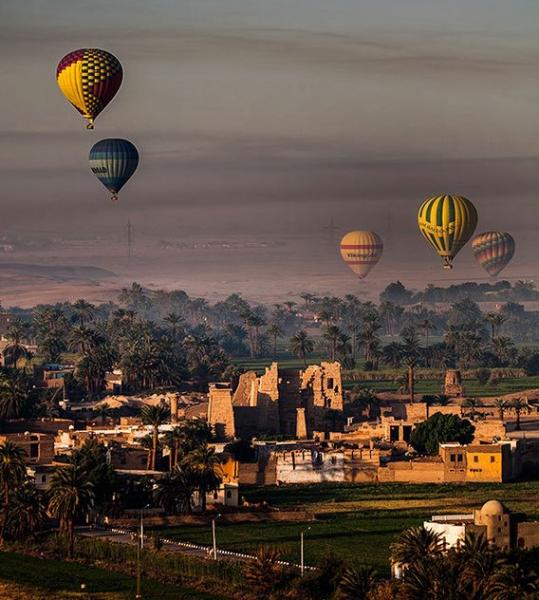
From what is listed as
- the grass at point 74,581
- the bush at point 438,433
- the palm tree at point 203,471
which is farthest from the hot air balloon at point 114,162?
the grass at point 74,581

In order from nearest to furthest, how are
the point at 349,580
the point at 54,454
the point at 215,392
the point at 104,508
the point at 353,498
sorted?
the point at 349,580
the point at 104,508
the point at 353,498
the point at 54,454
the point at 215,392

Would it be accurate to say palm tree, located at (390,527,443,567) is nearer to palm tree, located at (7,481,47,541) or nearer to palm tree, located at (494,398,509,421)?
palm tree, located at (7,481,47,541)

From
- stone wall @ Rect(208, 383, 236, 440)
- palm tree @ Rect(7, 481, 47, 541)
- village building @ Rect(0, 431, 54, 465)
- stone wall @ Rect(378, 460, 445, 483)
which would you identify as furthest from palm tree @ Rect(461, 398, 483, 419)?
palm tree @ Rect(7, 481, 47, 541)

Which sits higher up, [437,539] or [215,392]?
[215,392]

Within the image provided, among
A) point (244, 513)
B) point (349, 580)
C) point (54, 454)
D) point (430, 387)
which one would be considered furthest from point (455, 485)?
point (430, 387)

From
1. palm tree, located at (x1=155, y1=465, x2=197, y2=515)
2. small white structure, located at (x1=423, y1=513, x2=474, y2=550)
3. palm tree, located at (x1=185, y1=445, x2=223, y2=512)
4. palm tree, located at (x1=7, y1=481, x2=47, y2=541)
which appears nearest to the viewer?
small white structure, located at (x1=423, y1=513, x2=474, y2=550)

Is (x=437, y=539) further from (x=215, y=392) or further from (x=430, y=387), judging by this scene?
(x=430, y=387)

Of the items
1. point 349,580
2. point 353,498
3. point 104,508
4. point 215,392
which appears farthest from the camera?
point 215,392

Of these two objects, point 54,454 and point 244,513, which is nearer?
point 244,513
